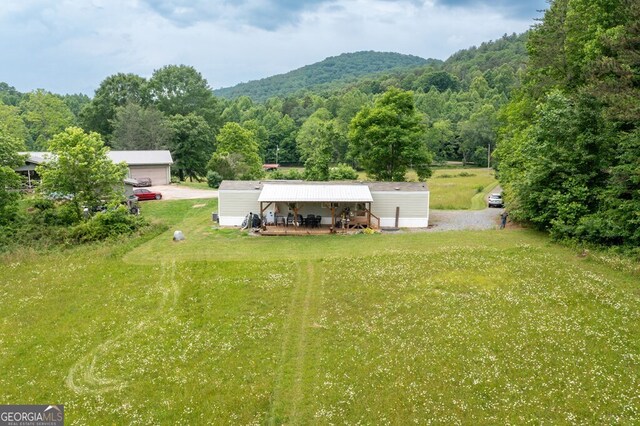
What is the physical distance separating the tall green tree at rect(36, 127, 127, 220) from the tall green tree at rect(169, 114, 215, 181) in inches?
1181

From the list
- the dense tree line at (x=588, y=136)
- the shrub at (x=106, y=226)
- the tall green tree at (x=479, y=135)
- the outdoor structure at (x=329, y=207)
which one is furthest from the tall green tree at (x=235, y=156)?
the tall green tree at (x=479, y=135)

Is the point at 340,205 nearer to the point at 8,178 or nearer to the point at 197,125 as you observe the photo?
the point at 8,178

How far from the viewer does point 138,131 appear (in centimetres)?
5603

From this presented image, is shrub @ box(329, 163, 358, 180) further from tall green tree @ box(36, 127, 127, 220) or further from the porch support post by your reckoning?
tall green tree @ box(36, 127, 127, 220)

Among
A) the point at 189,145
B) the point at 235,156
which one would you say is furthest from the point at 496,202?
the point at 189,145

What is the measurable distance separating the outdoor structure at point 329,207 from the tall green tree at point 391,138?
29.9 feet

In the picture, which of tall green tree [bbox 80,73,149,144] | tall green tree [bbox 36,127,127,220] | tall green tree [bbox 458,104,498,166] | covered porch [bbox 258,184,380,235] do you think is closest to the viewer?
tall green tree [bbox 36,127,127,220]

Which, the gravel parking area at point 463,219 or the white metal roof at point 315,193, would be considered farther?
the gravel parking area at point 463,219

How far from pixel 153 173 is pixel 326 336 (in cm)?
3950

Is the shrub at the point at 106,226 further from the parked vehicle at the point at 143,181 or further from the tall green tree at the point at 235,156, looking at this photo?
the tall green tree at the point at 235,156

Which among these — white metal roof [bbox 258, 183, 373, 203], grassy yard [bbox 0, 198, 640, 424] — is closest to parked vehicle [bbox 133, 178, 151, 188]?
white metal roof [bbox 258, 183, 373, 203]

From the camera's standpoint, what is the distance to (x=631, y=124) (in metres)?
22.9

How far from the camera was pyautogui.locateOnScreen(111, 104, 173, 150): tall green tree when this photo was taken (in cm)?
5584

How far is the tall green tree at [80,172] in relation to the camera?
1058 inches
